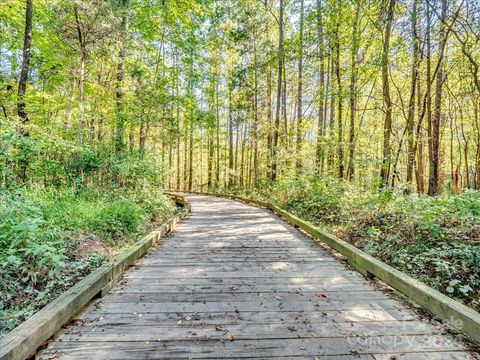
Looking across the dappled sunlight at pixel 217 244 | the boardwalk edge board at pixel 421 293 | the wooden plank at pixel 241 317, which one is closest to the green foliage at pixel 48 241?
the wooden plank at pixel 241 317

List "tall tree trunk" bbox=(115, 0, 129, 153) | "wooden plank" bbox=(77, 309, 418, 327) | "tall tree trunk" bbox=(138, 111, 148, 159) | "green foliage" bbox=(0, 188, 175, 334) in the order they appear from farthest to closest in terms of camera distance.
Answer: "tall tree trunk" bbox=(138, 111, 148, 159)
"tall tree trunk" bbox=(115, 0, 129, 153)
"green foliage" bbox=(0, 188, 175, 334)
"wooden plank" bbox=(77, 309, 418, 327)

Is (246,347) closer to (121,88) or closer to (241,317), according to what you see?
(241,317)

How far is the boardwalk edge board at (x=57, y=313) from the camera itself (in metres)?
1.87

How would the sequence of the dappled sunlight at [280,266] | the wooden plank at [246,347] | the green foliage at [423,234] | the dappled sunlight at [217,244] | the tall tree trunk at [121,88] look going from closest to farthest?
the wooden plank at [246,347] → the green foliage at [423,234] → the dappled sunlight at [280,266] → the dappled sunlight at [217,244] → the tall tree trunk at [121,88]

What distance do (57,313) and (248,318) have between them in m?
1.67

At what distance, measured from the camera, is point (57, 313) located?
229 cm

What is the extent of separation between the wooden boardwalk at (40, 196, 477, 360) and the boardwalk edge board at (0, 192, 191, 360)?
11 cm

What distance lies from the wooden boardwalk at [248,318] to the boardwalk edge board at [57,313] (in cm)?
11

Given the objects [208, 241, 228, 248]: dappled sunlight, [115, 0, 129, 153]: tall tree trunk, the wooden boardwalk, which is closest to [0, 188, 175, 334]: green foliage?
→ the wooden boardwalk

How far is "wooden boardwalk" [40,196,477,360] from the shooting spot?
7.02 ft

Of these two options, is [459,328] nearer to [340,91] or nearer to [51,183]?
[51,183]

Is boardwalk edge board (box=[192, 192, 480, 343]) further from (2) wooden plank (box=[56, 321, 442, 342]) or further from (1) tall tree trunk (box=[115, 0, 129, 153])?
(1) tall tree trunk (box=[115, 0, 129, 153])

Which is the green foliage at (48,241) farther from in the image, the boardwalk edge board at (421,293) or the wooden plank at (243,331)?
the boardwalk edge board at (421,293)

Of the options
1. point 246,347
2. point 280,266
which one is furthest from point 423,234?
point 246,347
